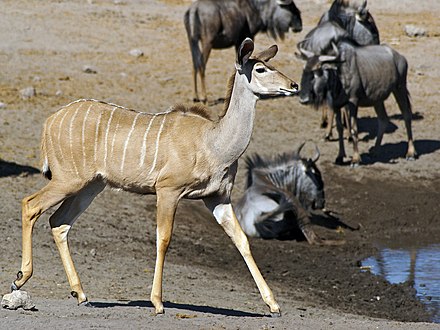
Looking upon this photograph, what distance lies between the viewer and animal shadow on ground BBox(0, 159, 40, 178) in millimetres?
12570

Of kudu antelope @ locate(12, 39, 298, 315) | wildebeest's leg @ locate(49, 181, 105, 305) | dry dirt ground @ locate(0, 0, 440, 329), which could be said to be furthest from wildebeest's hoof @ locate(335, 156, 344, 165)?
wildebeest's leg @ locate(49, 181, 105, 305)

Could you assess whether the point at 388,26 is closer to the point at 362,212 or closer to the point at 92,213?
the point at 362,212

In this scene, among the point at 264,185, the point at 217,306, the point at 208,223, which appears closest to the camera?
the point at 217,306

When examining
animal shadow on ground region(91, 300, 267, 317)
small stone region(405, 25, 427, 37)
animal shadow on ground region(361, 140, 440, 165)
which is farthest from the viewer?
small stone region(405, 25, 427, 37)

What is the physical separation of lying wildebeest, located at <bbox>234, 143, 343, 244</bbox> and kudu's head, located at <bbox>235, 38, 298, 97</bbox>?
4.79m

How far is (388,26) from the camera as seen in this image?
2188cm

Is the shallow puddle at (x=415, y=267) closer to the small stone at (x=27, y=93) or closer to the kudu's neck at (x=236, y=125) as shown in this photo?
the kudu's neck at (x=236, y=125)

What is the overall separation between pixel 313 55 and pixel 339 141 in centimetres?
126

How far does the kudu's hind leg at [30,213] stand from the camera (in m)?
7.43

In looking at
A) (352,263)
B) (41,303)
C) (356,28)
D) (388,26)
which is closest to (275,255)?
(352,263)

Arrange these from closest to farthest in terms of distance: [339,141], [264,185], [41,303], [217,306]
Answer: [41,303] < [217,306] < [264,185] < [339,141]

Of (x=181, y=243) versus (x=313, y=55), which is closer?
(x=181, y=243)

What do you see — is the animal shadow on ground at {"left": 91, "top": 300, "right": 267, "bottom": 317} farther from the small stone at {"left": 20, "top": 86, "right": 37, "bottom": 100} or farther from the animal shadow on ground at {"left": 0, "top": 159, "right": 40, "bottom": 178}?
the small stone at {"left": 20, "top": 86, "right": 37, "bottom": 100}

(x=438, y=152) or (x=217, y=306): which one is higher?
(x=217, y=306)
